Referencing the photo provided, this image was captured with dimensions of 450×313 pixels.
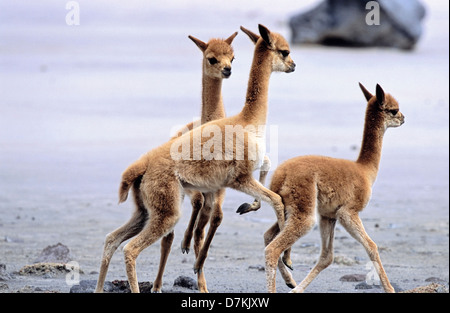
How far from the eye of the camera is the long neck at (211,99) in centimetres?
1052

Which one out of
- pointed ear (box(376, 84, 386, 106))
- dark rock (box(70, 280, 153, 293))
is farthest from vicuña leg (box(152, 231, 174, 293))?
pointed ear (box(376, 84, 386, 106))

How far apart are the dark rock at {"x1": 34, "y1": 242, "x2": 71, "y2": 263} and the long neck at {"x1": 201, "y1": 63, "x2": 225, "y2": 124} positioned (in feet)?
8.96

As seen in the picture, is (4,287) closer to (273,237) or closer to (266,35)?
(273,237)

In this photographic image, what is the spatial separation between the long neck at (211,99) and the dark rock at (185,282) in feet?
5.37

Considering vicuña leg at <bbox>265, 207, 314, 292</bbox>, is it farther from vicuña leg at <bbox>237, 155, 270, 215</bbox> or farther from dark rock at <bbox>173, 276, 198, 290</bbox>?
dark rock at <bbox>173, 276, 198, 290</bbox>

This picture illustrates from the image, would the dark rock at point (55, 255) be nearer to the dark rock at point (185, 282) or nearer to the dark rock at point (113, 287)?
the dark rock at point (113, 287)

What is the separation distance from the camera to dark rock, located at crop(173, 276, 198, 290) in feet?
35.1

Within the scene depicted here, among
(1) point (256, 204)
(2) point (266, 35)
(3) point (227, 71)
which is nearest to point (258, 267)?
(1) point (256, 204)

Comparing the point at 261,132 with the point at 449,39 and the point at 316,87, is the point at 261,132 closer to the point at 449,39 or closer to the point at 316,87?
the point at 316,87

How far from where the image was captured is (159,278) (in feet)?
33.8
